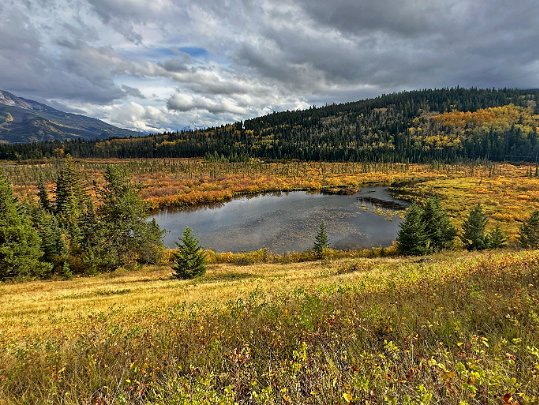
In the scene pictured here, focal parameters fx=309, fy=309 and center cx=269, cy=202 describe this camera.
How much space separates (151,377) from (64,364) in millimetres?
1494

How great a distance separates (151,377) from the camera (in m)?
4.77

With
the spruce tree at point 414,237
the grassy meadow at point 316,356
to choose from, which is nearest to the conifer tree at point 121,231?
the spruce tree at point 414,237

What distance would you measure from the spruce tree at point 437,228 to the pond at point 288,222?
11.5 metres

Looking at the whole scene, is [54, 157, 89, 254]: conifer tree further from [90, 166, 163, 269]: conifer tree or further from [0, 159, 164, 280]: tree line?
[90, 166, 163, 269]: conifer tree

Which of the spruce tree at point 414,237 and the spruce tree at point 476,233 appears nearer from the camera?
the spruce tree at point 414,237

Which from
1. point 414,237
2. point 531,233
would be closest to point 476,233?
point 531,233

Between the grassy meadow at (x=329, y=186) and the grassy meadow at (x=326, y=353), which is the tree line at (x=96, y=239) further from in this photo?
the grassy meadow at (x=326, y=353)

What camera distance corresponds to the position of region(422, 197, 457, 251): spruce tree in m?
41.6

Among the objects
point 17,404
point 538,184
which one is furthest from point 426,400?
point 538,184

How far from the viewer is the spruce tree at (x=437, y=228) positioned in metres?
41.6

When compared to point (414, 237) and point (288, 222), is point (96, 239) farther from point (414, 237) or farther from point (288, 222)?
point (414, 237)

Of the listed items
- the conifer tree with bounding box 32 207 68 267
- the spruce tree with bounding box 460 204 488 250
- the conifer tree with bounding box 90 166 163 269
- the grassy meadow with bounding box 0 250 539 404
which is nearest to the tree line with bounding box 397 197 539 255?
the spruce tree with bounding box 460 204 488 250

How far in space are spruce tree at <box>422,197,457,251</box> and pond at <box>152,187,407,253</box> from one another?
453 inches

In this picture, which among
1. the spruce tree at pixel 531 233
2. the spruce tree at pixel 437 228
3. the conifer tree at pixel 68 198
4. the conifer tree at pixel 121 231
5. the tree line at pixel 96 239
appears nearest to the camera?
the tree line at pixel 96 239
